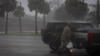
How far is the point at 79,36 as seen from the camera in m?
17.5

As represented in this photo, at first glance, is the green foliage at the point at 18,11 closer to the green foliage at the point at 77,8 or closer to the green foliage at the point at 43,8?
the green foliage at the point at 43,8

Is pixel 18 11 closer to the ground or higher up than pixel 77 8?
closer to the ground

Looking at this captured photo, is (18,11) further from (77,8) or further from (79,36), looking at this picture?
(79,36)

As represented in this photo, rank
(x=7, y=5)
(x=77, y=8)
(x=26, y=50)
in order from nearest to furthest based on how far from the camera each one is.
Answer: (x=26, y=50)
(x=77, y=8)
(x=7, y=5)

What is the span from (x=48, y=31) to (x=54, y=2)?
292ft

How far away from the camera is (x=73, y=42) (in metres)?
17.6

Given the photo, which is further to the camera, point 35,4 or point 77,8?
point 35,4

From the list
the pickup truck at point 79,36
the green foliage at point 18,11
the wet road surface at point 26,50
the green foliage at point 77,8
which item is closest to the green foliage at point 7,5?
the green foliage at point 18,11

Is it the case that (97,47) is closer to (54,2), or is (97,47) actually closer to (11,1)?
(11,1)

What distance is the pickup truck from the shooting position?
1485cm

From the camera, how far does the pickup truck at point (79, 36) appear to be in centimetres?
1485

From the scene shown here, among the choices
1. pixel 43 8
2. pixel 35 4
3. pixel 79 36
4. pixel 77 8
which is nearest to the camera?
pixel 79 36

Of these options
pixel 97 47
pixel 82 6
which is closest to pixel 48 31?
pixel 97 47

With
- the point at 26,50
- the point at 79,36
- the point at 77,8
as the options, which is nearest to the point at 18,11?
the point at 77,8
